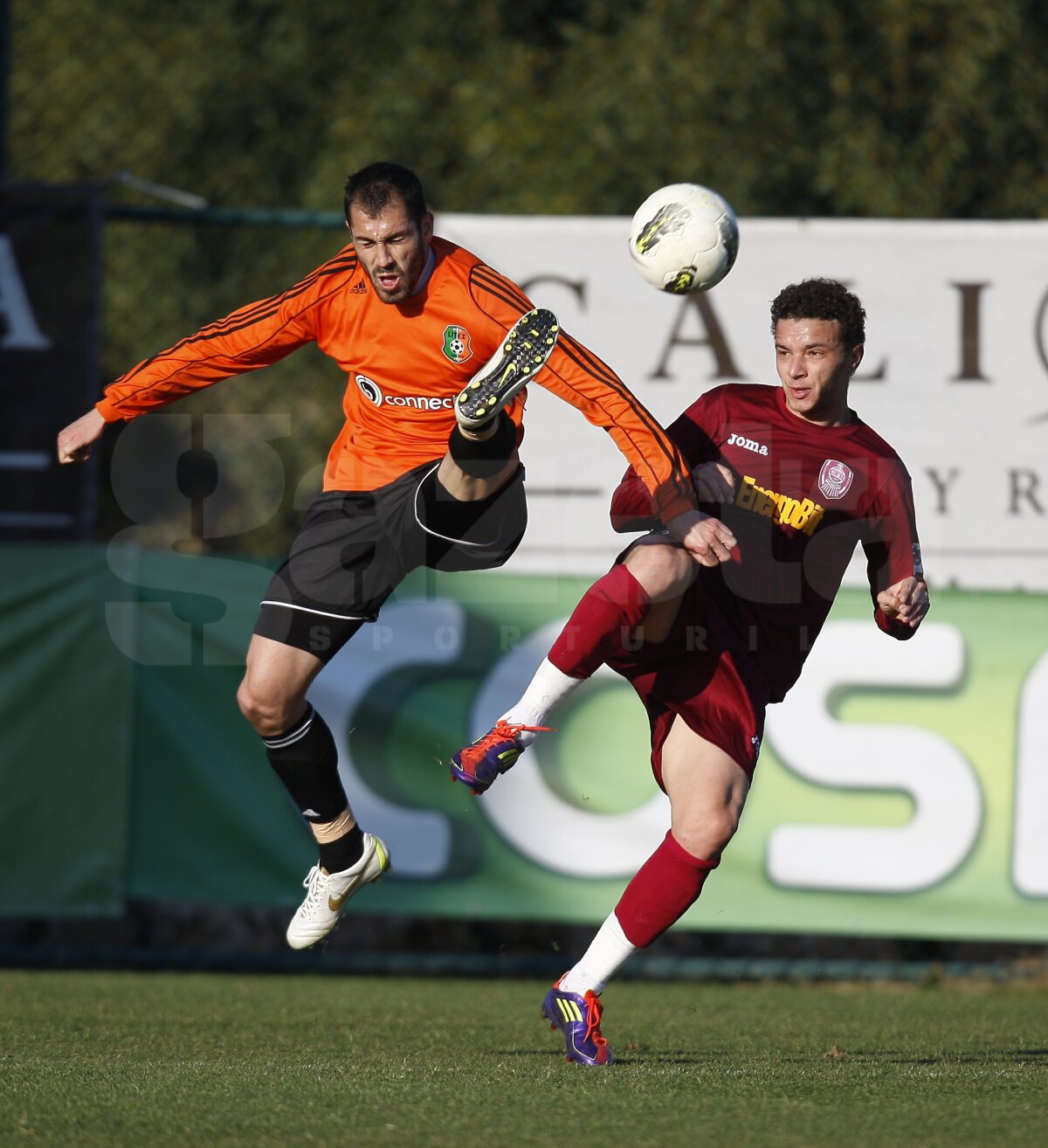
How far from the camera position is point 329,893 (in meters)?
5.59

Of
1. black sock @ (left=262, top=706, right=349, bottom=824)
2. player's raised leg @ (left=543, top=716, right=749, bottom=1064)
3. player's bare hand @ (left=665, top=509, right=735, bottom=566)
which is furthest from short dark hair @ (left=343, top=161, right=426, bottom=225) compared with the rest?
player's raised leg @ (left=543, top=716, right=749, bottom=1064)

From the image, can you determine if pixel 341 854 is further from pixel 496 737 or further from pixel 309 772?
pixel 496 737

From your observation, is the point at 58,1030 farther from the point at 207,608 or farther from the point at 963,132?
the point at 963,132

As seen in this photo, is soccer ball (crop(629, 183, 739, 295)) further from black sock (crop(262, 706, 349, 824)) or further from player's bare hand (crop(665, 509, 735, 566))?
black sock (crop(262, 706, 349, 824))

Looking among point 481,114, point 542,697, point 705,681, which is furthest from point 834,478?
point 481,114

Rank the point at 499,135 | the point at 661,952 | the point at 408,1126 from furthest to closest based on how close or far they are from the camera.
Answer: the point at 499,135, the point at 661,952, the point at 408,1126

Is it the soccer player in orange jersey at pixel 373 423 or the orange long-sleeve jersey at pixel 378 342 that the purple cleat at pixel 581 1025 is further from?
the orange long-sleeve jersey at pixel 378 342

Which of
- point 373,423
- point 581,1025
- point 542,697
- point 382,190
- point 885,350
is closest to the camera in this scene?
point 581,1025

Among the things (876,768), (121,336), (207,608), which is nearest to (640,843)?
(876,768)

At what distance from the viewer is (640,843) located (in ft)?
24.8

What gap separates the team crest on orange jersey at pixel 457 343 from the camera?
17.0ft

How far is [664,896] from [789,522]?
1.12 metres

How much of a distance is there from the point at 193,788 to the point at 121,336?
14.0 feet

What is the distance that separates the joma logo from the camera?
16.5ft
